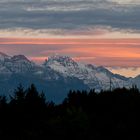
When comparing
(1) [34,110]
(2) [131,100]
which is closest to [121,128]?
(2) [131,100]

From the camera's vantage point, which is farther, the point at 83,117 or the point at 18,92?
the point at 18,92

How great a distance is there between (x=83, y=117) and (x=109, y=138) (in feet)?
16.4

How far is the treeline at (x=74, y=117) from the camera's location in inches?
2985

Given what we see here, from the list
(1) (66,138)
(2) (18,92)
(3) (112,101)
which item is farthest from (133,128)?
(2) (18,92)

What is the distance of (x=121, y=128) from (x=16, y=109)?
Answer: 18.4 meters

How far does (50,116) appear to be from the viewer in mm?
88938

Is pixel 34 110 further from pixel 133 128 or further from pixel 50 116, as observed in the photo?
pixel 133 128

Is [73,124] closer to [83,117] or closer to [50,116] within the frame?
[83,117]

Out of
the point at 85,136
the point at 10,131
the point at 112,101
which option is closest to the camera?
the point at 85,136

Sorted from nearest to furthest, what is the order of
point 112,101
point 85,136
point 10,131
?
point 85,136 → point 10,131 → point 112,101

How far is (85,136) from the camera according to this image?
7400 centimetres

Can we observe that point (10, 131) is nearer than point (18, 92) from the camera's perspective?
Yes

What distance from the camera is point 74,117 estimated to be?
78625mm

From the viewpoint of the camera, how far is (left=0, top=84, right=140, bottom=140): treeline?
75812mm
